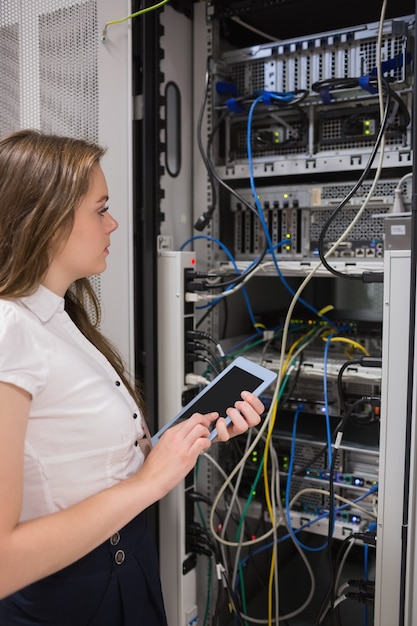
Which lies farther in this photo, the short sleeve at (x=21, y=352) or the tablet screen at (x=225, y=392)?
the tablet screen at (x=225, y=392)

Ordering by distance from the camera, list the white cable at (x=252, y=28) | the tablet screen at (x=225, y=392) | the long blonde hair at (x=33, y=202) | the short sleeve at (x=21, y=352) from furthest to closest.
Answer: the white cable at (x=252, y=28) < the tablet screen at (x=225, y=392) < the long blonde hair at (x=33, y=202) < the short sleeve at (x=21, y=352)

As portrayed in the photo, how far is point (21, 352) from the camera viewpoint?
849mm

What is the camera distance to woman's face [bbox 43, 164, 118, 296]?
98 centimetres

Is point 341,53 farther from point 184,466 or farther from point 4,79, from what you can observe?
point 184,466

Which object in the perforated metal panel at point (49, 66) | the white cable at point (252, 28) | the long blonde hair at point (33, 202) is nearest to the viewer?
the long blonde hair at point (33, 202)

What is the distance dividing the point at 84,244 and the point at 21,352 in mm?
241

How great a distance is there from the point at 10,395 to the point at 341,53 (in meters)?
1.31

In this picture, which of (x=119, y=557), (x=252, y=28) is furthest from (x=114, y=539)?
(x=252, y=28)

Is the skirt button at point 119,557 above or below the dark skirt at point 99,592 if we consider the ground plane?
above

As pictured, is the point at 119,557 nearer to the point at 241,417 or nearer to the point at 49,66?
the point at 241,417

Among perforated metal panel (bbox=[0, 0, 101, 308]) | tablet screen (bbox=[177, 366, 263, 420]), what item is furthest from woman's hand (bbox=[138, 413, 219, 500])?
perforated metal panel (bbox=[0, 0, 101, 308])

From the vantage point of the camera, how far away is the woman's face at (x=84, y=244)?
0.98 meters

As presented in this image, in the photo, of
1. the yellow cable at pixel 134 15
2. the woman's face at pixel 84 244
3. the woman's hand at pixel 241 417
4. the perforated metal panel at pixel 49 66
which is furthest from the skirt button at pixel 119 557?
the yellow cable at pixel 134 15

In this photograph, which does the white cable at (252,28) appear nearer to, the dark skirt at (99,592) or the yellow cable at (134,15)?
the yellow cable at (134,15)
